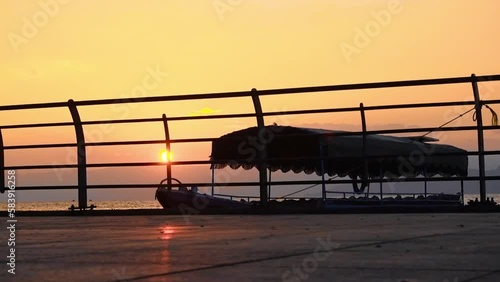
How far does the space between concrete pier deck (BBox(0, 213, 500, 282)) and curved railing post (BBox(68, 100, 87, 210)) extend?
3786mm

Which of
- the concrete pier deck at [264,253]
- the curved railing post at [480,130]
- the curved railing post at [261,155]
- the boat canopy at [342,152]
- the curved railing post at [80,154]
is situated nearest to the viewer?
the concrete pier deck at [264,253]

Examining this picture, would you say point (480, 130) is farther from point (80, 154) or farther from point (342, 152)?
point (342, 152)

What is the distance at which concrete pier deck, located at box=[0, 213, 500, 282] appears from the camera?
338 centimetres

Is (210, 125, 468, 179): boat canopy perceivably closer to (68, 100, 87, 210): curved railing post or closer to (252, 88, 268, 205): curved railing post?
(68, 100, 87, 210): curved railing post

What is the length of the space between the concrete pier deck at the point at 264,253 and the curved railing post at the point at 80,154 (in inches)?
149

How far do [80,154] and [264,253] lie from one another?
263 inches

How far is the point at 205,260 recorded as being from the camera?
155 inches

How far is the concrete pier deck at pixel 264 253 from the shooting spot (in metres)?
3.38

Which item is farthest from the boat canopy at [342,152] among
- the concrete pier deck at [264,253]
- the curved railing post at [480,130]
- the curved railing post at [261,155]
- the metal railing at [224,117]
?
the concrete pier deck at [264,253]

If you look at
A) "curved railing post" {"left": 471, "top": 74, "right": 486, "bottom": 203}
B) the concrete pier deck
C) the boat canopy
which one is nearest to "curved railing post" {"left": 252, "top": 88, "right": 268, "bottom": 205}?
"curved railing post" {"left": 471, "top": 74, "right": 486, "bottom": 203}

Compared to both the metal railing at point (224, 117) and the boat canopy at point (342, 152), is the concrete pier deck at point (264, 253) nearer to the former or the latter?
the metal railing at point (224, 117)

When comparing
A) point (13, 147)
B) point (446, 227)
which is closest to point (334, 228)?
point (446, 227)

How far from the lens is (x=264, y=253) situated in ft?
13.9

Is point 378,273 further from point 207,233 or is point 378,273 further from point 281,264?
point 207,233
